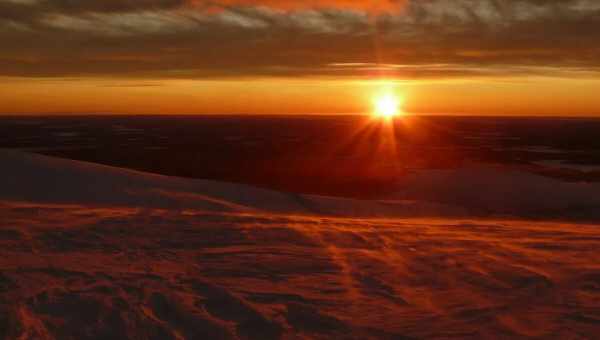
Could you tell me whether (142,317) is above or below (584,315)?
below

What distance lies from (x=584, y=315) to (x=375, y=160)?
28.9 m

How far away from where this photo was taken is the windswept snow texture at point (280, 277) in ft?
14.8

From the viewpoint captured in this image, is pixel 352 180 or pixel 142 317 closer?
pixel 142 317

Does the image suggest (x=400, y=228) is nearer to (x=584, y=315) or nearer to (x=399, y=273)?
(x=399, y=273)

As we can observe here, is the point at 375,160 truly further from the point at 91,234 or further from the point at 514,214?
the point at 91,234

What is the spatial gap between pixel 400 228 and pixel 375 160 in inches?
970

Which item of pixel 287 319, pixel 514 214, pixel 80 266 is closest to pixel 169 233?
pixel 80 266

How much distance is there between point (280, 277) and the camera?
5898mm

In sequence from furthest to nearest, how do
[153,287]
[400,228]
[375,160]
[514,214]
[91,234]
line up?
[375,160] < [514,214] < [400,228] < [91,234] < [153,287]

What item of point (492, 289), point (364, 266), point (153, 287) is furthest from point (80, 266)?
point (492, 289)

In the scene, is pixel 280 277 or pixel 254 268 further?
pixel 254 268

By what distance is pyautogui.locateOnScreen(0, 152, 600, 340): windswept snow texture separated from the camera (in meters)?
4.50

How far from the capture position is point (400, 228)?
30.2ft

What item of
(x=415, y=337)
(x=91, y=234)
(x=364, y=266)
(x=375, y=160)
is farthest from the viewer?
(x=375, y=160)
